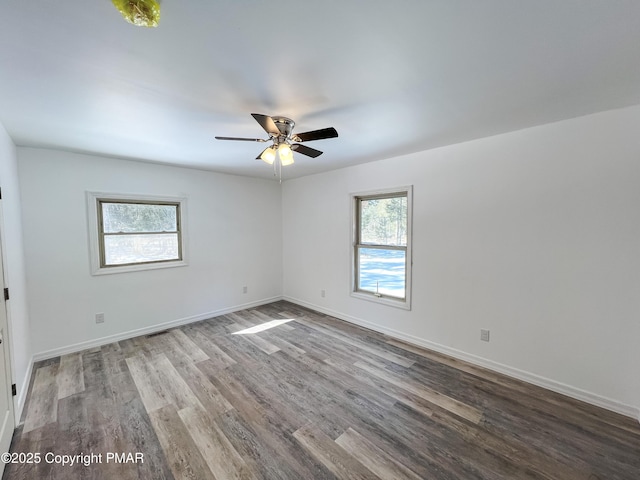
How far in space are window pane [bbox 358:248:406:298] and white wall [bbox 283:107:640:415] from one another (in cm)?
A: 30

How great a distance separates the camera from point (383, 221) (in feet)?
12.5

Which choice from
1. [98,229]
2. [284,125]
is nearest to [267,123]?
[284,125]

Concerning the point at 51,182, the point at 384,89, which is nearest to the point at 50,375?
the point at 51,182

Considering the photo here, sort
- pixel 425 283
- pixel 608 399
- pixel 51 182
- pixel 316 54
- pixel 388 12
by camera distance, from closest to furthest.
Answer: pixel 388 12
pixel 316 54
pixel 608 399
pixel 51 182
pixel 425 283

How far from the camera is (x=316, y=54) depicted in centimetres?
140

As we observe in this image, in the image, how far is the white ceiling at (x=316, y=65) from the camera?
1131 mm

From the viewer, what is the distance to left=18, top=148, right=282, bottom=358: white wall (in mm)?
3010

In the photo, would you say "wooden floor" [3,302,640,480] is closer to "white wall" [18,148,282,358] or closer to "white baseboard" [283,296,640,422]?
"white baseboard" [283,296,640,422]

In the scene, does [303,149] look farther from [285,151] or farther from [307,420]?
[307,420]

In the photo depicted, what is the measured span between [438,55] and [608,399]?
Result: 120 inches

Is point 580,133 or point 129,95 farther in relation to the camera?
point 580,133

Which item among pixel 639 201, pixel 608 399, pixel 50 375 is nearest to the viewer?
pixel 639 201

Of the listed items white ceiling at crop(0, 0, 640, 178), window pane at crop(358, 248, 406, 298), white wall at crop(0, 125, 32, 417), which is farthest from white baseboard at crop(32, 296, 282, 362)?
white ceiling at crop(0, 0, 640, 178)

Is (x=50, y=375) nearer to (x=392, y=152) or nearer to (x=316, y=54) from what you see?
(x=316, y=54)
